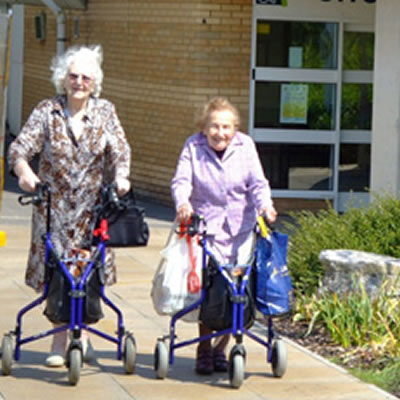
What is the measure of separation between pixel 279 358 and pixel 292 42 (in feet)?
27.4

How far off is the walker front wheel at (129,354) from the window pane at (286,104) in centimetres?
812

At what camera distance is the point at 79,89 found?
676 centimetres

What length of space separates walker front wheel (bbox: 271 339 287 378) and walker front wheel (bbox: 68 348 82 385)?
1.12m

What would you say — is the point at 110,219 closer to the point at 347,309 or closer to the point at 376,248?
the point at 347,309

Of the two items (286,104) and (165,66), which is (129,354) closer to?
(286,104)

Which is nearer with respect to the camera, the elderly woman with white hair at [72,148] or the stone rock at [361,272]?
the elderly woman with white hair at [72,148]

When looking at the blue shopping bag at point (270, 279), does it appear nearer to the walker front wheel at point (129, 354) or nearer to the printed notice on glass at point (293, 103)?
the walker front wheel at point (129, 354)

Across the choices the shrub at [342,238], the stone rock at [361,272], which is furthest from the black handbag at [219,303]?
the shrub at [342,238]

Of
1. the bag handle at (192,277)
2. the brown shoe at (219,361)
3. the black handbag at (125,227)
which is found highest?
the black handbag at (125,227)

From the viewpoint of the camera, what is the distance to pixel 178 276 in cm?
668

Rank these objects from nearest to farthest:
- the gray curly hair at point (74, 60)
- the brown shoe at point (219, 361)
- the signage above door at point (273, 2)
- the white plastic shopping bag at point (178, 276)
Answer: the white plastic shopping bag at point (178, 276), the gray curly hair at point (74, 60), the brown shoe at point (219, 361), the signage above door at point (273, 2)

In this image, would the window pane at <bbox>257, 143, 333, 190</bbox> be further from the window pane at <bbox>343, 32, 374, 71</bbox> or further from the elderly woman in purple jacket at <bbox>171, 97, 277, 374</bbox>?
the elderly woman in purple jacket at <bbox>171, 97, 277, 374</bbox>

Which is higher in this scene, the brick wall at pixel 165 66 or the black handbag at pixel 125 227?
the brick wall at pixel 165 66

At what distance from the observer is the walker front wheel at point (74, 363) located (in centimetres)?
643
